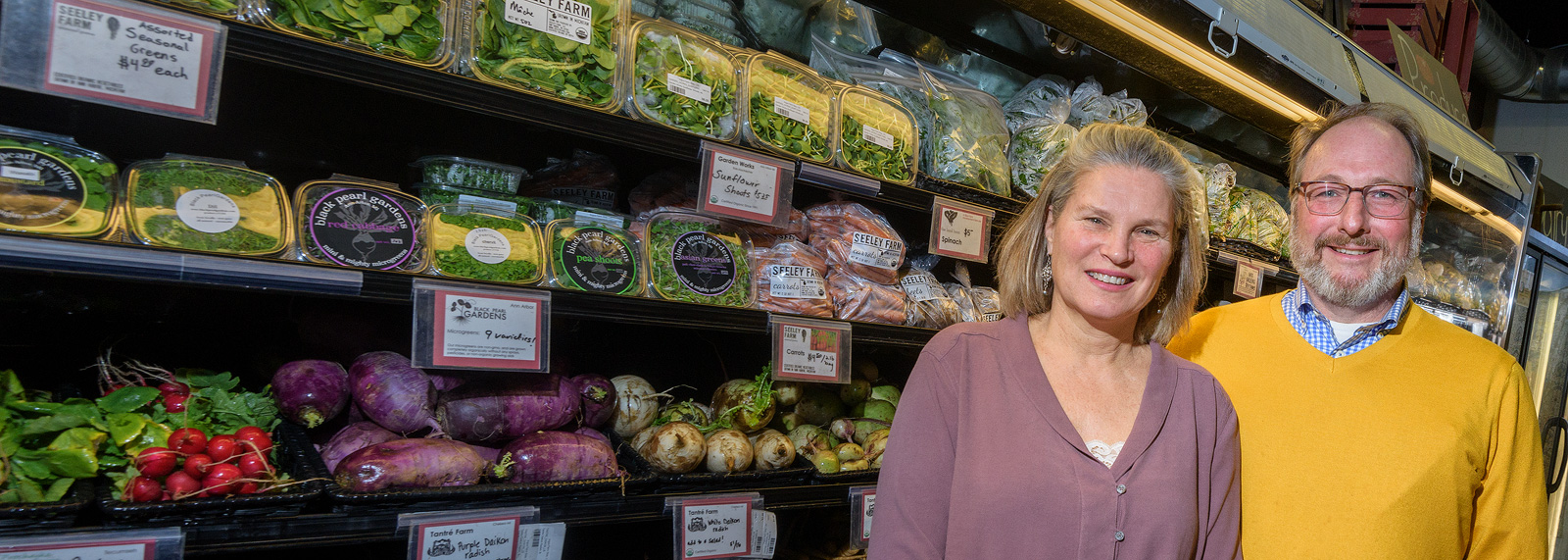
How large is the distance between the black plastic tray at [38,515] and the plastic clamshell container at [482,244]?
1.99 feet

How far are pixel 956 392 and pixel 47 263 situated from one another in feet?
4.51

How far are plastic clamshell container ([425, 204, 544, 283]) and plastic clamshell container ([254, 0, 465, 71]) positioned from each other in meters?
0.30

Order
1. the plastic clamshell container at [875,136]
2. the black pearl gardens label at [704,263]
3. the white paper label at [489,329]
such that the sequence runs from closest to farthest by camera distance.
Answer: the white paper label at [489,329]
the black pearl gardens label at [704,263]
the plastic clamshell container at [875,136]

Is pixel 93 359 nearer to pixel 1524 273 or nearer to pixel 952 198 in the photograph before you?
pixel 952 198

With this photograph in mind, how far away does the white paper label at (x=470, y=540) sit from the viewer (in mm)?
1405

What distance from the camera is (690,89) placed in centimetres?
174

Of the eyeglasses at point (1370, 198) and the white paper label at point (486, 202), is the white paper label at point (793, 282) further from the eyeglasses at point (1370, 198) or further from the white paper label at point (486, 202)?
the eyeglasses at point (1370, 198)

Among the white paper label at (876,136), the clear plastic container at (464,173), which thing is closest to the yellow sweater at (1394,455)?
the white paper label at (876,136)

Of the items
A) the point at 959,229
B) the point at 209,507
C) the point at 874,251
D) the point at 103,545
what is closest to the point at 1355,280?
the point at 959,229

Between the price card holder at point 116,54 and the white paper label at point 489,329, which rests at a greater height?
the price card holder at point 116,54

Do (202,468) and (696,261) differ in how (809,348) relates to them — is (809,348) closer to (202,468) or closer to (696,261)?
(696,261)

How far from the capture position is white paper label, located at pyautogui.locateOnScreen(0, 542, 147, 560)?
1.10 m

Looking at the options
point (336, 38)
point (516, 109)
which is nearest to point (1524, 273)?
point (516, 109)

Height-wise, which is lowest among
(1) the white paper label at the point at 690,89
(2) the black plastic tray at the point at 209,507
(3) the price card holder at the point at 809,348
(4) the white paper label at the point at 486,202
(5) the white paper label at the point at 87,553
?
(5) the white paper label at the point at 87,553
